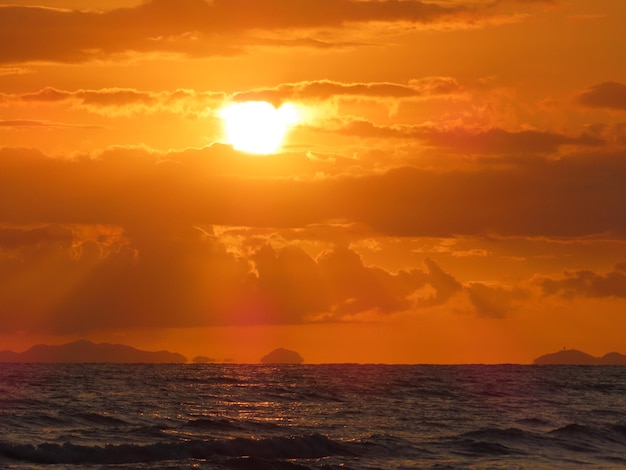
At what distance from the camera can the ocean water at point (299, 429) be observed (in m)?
46.1

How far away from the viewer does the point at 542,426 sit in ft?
211

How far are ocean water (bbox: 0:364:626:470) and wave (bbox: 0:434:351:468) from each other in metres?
0.06

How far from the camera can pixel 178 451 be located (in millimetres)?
47125

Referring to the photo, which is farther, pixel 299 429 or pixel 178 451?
pixel 299 429

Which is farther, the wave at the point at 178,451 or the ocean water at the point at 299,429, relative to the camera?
the ocean water at the point at 299,429

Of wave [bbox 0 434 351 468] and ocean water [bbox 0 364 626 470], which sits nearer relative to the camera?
wave [bbox 0 434 351 468]

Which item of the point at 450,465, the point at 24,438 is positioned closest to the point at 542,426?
the point at 450,465

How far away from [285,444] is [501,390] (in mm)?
55937

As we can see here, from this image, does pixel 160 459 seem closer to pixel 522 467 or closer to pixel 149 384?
pixel 522 467

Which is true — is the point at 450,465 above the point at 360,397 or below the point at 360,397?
below

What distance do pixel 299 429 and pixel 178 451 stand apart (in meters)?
13.3

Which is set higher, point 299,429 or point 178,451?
point 299,429

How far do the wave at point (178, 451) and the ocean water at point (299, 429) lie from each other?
0.06 meters

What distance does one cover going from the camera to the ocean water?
46.1m
